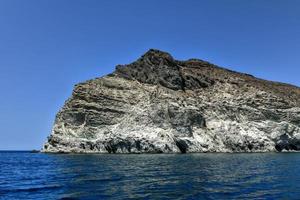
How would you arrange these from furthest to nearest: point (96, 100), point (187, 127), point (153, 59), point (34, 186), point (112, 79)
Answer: point (153, 59) → point (112, 79) → point (96, 100) → point (187, 127) → point (34, 186)

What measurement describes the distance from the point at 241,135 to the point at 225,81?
100.0 ft

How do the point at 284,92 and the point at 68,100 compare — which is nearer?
the point at 68,100

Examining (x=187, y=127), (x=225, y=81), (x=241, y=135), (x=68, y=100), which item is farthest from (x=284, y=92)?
(x=68, y=100)

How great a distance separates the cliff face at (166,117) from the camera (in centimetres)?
9675

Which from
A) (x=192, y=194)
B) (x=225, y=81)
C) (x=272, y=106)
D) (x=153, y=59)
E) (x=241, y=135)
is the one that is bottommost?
(x=192, y=194)

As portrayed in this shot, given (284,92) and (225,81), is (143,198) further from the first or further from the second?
(284,92)

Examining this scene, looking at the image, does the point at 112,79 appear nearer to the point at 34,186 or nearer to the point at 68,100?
the point at 68,100

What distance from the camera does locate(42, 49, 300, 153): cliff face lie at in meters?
96.8

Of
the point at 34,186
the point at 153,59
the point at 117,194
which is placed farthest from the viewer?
the point at 153,59

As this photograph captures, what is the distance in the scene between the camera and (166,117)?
101 metres

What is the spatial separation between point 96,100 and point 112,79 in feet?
40.4

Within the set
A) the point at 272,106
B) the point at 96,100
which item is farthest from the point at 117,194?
the point at 272,106

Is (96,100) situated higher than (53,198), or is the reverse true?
(96,100)

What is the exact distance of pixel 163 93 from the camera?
11175 cm
